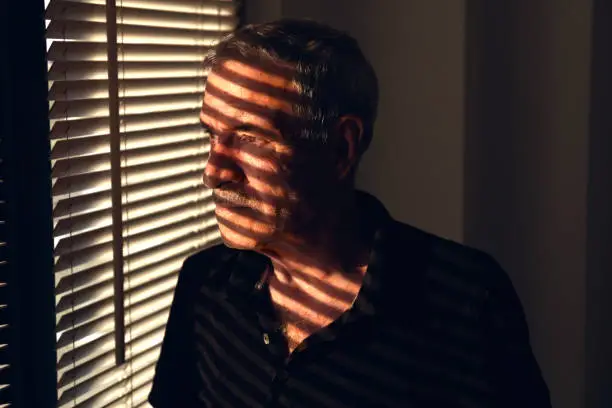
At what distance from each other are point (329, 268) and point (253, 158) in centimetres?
22

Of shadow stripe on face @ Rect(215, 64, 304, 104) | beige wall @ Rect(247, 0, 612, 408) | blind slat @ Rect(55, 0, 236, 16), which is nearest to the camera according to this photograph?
shadow stripe on face @ Rect(215, 64, 304, 104)

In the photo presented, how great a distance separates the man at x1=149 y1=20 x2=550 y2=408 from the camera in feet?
3.86

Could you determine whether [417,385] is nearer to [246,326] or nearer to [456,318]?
[456,318]

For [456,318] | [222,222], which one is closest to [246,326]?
[222,222]

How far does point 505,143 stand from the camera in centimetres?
217

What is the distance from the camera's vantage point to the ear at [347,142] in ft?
4.01

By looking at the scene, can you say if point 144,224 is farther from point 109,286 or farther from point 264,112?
point 264,112

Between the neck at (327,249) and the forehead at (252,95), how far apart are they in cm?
18

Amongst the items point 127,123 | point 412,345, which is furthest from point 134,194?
point 412,345

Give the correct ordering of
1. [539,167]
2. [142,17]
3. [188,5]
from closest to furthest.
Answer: [142,17], [188,5], [539,167]

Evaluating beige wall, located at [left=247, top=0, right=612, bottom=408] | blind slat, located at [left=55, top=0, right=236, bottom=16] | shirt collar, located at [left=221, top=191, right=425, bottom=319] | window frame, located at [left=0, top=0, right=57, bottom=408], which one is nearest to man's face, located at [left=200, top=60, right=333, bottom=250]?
shirt collar, located at [left=221, top=191, right=425, bottom=319]

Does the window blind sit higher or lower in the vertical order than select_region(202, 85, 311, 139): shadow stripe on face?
lower

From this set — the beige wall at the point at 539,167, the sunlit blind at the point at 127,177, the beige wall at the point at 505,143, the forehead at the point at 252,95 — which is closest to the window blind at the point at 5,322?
the sunlit blind at the point at 127,177

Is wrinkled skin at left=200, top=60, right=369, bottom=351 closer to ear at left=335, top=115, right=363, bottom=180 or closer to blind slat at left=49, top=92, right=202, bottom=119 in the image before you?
ear at left=335, top=115, right=363, bottom=180
